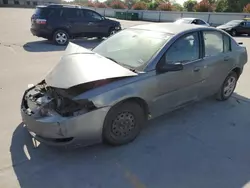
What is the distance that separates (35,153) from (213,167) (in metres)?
2.38

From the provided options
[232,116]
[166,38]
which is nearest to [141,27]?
[166,38]

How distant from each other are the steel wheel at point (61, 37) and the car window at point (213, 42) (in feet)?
28.8

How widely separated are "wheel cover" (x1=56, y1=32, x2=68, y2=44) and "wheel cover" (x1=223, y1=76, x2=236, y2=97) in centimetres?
886

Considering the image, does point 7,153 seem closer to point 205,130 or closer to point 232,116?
point 205,130

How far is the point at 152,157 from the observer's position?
3342mm

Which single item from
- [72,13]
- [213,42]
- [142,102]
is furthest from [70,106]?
[72,13]

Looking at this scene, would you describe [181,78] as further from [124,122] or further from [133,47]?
[124,122]

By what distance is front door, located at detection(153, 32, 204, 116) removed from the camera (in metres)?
3.77

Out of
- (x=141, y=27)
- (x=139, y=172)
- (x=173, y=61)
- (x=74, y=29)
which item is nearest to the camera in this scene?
(x=139, y=172)

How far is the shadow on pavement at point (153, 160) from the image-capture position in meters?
2.90

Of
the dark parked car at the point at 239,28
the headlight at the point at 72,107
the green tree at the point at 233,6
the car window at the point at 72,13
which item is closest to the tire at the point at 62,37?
the car window at the point at 72,13

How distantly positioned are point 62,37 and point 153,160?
10.1 metres

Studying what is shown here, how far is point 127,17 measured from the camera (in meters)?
41.1

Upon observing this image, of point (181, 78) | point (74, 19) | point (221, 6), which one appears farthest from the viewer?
point (221, 6)
